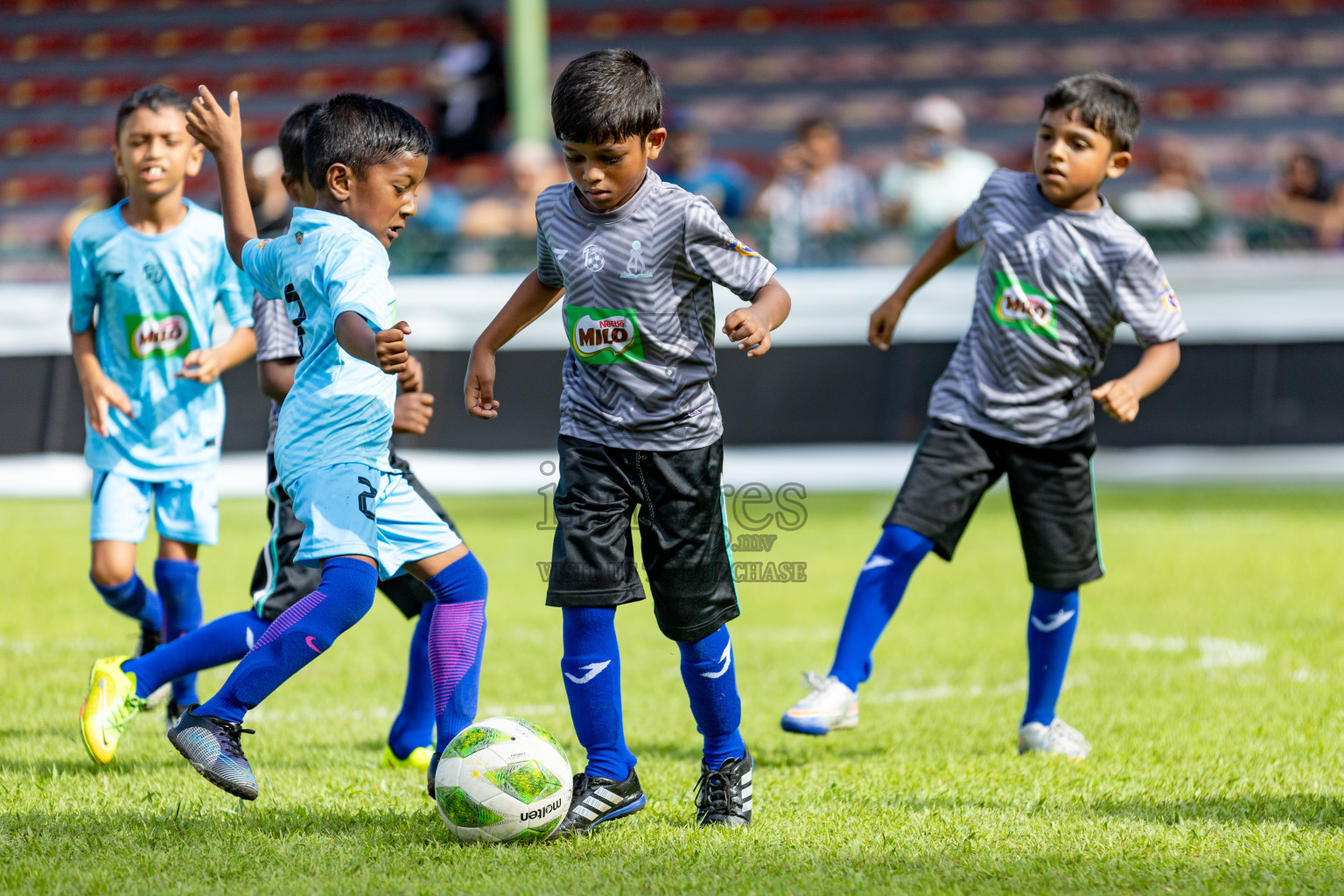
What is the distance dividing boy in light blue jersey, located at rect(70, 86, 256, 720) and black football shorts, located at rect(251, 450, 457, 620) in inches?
26.9

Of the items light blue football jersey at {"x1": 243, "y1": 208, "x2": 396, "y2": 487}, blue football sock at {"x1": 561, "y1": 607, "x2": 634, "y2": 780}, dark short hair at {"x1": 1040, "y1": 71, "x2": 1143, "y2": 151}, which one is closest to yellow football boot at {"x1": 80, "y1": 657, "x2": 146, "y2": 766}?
light blue football jersey at {"x1": 243, "y1": 208, "x2": 396, "y2": 487}

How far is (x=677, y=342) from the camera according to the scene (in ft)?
10.7

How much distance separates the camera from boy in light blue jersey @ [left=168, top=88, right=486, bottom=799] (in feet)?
10.4

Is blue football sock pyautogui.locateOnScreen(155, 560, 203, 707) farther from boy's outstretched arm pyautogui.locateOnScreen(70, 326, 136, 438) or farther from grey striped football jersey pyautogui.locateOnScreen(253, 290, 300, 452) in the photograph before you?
grey striped football jersey pyautogui.locateOnScreen(253, 290, 300, 452)

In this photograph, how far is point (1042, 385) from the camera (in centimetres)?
417

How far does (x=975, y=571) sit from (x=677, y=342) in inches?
185

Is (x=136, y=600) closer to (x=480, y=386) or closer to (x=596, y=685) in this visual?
(x=480, y=386)

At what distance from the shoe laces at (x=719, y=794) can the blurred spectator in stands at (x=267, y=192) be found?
2.25 metres

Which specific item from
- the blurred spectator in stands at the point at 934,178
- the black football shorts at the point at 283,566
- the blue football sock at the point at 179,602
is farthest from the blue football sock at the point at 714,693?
the blurred spectator in stands at the point at 934,178

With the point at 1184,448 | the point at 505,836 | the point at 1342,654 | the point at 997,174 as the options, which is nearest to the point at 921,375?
the point at 1184,448

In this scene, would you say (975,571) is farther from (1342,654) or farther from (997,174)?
(997,174)

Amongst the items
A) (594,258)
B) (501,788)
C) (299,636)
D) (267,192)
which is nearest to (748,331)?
(594,258)

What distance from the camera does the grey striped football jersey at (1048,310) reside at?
4.08 metres

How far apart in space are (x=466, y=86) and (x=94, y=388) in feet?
35.8
